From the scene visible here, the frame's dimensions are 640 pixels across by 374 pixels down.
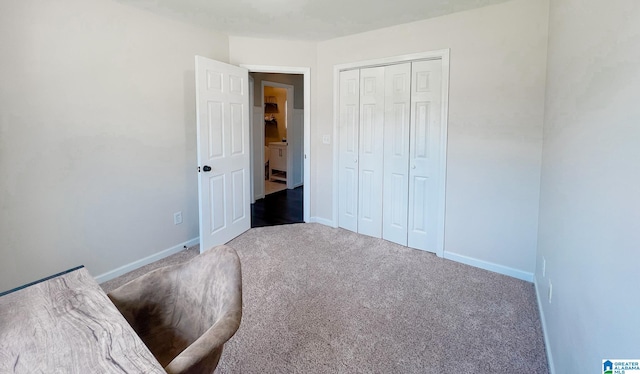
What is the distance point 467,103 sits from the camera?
3.04 metres

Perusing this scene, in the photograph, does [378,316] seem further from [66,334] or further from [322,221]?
[322,221]

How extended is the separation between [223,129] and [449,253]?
2.67 meters

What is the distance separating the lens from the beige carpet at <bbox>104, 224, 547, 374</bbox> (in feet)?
6.06

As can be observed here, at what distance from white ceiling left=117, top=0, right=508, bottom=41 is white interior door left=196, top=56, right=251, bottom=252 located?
428 mm

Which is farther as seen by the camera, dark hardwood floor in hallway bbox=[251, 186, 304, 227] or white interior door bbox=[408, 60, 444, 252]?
dark hardwood floor in hallway bbox=[251, 186, 304, 227]

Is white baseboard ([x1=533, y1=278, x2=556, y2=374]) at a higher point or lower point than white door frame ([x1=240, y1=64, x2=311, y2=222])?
lower

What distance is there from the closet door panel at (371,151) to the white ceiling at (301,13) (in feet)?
1.92

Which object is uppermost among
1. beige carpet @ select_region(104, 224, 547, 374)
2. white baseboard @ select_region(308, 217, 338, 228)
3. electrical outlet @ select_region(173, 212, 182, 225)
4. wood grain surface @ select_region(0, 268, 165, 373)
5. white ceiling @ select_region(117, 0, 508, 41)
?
white ceiling @ select_region(117, 0, 508, 41)

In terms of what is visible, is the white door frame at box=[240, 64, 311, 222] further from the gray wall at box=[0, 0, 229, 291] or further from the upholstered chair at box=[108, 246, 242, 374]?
the upholstered chair at box=[108, 246, 242, 374]

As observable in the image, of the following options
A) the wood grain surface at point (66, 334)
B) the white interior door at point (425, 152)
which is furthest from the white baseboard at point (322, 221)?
the wood grain surface at point (66, 334)

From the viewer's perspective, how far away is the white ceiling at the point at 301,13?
2.86m

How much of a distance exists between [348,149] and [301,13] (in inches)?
63.0

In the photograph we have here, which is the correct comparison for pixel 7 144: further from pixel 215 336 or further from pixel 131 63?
pixel 215 336

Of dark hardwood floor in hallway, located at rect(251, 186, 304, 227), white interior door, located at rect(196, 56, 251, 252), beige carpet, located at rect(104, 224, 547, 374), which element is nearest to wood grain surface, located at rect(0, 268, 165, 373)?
beige carpet, located at rect(104, 224, 547, 374)
